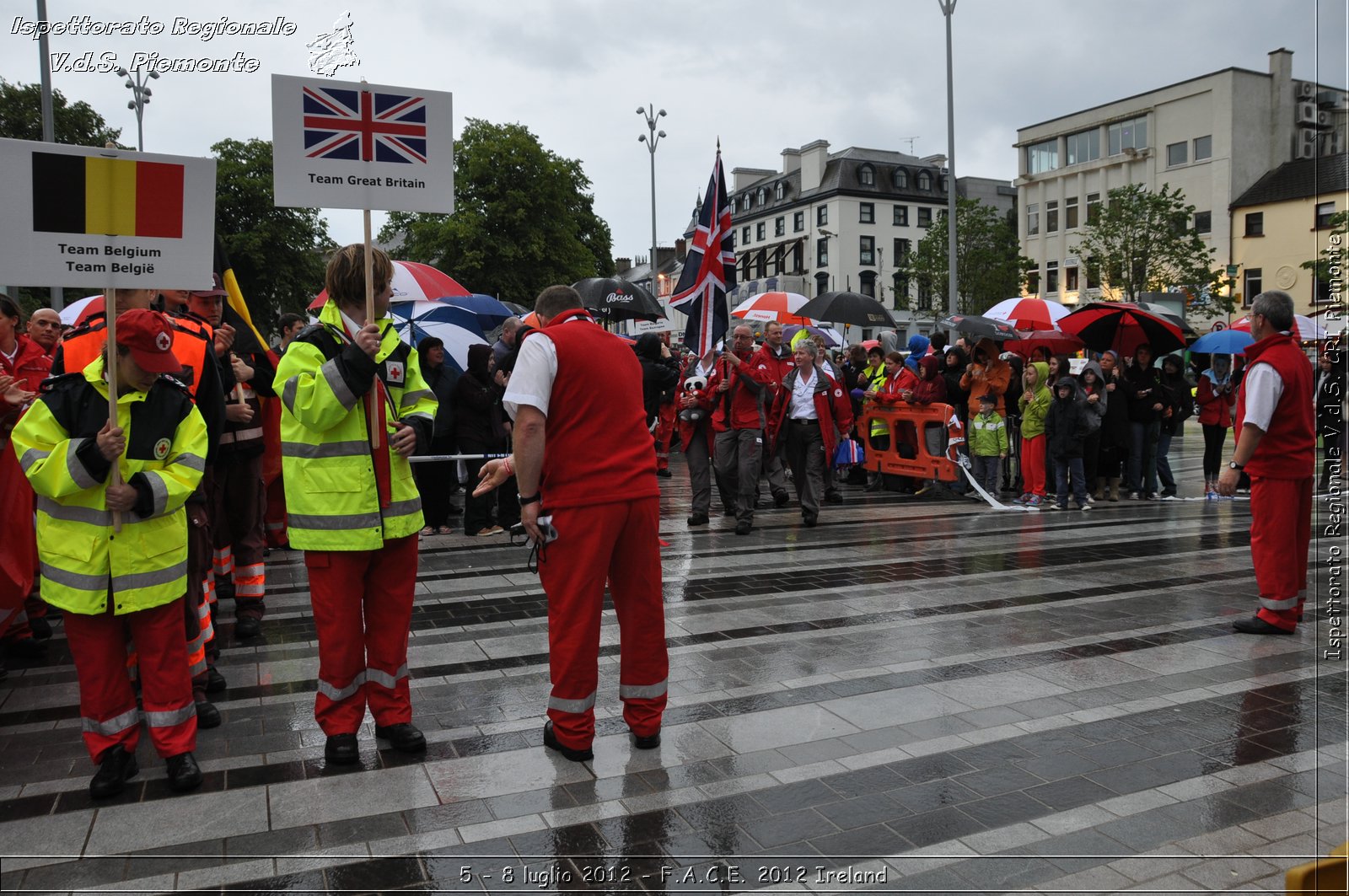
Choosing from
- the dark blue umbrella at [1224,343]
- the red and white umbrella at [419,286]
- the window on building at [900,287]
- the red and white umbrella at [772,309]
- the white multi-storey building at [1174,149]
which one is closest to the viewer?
the white multi-storey building at [1174,149]

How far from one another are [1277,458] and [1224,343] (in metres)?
7.80

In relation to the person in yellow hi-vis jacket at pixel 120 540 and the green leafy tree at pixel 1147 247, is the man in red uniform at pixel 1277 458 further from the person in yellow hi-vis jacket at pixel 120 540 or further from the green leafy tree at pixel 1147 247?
the green leafy tree at pixel 1147 247

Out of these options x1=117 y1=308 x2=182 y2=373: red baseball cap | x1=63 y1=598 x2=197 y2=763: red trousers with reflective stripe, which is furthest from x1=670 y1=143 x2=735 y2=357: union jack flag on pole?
x1=63 y1=598 x2=197 y2=763: red trousers with reflective stripe

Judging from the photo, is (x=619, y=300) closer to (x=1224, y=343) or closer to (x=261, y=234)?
(x=1224, y=343)

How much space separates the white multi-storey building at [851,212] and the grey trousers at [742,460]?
63.7 meters

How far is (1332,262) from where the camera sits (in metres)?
4.12

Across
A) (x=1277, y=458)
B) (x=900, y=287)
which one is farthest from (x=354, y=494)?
(x=900, y=287)

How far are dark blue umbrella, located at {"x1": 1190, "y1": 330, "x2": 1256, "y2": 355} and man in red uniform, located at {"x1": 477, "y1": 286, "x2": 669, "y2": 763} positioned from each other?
1134cm

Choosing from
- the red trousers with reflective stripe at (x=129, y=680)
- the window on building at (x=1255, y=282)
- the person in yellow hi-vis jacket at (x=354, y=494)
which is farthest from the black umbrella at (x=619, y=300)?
the red trousers with reflective stripe at (x=129, y=680)

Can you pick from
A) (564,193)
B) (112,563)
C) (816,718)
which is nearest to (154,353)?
(112,563)

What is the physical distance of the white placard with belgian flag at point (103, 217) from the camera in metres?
4.11

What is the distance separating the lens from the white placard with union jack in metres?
4.64

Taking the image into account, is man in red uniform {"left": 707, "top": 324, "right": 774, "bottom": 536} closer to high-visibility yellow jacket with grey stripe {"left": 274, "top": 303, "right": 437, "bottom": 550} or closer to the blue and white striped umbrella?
the blue and white striped umbrella

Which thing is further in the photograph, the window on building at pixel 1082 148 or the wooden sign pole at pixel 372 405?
the window on building at pixel 1082 148
